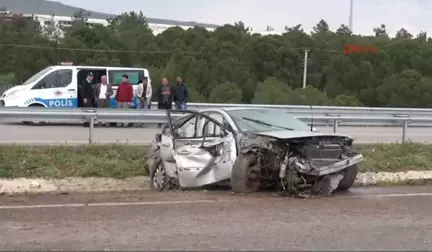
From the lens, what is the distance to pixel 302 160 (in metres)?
9.77

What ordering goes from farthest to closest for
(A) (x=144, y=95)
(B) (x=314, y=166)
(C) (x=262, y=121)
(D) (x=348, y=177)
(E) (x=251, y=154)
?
(A) (x=144, y=95)
(C) (x=262, y=121)
(D) (x=348, y=177)
(E) (x=251, y=154)
(B) (x=314, y=166)

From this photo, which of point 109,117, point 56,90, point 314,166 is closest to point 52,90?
point 56,90

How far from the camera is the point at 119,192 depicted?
10945 millimetres

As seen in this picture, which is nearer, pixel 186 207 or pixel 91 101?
pixel 186 207

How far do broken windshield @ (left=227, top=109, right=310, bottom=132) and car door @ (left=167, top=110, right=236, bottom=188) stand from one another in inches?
15.3

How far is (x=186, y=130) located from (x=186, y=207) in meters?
2.20

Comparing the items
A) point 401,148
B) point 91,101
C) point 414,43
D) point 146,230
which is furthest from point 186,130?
point 414,43

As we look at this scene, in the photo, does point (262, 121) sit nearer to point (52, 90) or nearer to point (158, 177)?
point (158, 177)

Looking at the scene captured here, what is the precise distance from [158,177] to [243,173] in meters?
1.91

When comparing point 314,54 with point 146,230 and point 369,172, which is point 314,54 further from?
point 146,230

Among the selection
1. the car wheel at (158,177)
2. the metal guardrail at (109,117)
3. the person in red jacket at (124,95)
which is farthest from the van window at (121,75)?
the car wheel at (158,177)

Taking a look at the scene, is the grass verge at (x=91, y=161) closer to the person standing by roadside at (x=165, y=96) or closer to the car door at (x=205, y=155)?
the car door at (x=205, y=155)

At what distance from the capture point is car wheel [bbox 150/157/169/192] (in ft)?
36.2

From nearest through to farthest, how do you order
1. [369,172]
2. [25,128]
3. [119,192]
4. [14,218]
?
[14,218] < [119,192] < [369,172] < [25,128]
